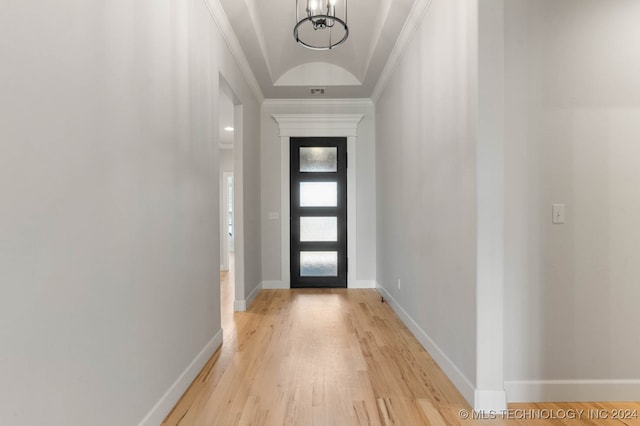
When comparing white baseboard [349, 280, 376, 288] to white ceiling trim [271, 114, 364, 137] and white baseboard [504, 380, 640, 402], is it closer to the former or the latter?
white ceiling trim [271, 114, 364, 137]

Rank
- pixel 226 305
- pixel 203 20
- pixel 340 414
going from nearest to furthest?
pixel 340 414, pixel 203 20, pixel 226 305

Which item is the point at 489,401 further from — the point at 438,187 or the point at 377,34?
the point at 377,34

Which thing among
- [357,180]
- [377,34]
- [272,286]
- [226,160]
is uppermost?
[377,34]

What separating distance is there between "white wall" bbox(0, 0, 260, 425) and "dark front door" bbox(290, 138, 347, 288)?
285 cm

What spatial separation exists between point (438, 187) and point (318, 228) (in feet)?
9.18

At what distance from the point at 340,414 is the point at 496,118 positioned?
6.05 feet

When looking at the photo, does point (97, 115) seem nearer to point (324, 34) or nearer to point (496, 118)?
point (496, 118)

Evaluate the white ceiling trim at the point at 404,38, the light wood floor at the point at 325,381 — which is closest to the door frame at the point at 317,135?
the white ceiling trim at the point at 404,38

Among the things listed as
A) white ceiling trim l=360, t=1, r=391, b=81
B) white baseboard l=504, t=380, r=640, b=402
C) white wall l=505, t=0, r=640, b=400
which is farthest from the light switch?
white ceiling trim l=360, t=1, r=391, b=81

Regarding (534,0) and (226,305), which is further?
(226,305)

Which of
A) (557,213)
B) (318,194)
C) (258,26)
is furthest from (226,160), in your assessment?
(557,213)

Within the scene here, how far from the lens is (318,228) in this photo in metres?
5.11

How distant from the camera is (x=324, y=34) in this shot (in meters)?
3.83

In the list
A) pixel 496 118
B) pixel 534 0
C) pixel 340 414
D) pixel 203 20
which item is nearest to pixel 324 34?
pixel 203 20
